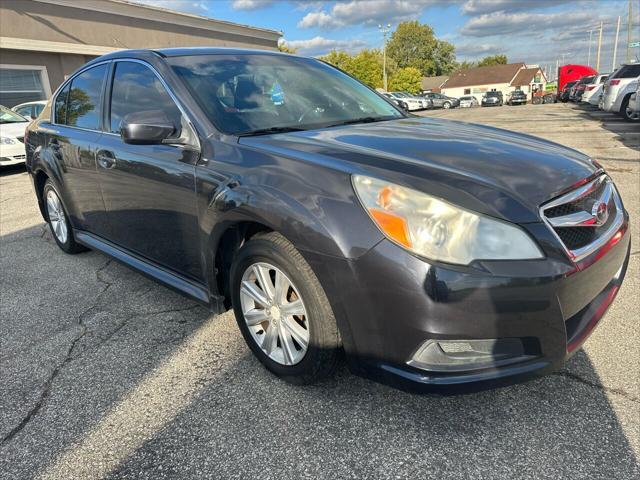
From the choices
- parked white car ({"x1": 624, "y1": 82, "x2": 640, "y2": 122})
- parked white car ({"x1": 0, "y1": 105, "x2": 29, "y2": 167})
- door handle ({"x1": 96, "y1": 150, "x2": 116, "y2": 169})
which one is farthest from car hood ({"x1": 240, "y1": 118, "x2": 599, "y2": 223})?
parked white car ({"x1": 624, "y1": 82, "x2": 640, "y2": 122})

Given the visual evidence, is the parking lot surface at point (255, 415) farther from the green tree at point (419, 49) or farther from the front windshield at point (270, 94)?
the green tree at point (419, 49)

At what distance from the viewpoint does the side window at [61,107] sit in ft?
13.6

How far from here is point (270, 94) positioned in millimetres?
3006

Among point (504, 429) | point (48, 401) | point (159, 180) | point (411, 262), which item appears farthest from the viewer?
point (159, 180)

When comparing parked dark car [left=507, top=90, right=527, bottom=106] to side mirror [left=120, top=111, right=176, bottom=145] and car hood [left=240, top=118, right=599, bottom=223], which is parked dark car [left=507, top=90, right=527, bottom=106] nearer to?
car hood [left=240, top=118, right=599, bottom=223]

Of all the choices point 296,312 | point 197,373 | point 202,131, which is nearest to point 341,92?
→ point 202,131

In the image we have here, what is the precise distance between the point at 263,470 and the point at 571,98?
131ft

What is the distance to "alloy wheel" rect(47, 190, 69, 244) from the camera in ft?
14.8

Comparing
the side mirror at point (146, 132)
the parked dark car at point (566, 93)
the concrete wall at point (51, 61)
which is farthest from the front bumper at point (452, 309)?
the parked dark car at point (566, 93)

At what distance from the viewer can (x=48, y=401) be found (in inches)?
97.0

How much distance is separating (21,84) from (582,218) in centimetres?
2274

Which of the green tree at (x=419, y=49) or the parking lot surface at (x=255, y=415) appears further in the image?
the green tree at (x=419, y=49)

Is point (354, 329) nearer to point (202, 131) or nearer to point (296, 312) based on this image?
point (296, 312)

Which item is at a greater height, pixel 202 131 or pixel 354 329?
pixel 202 131
